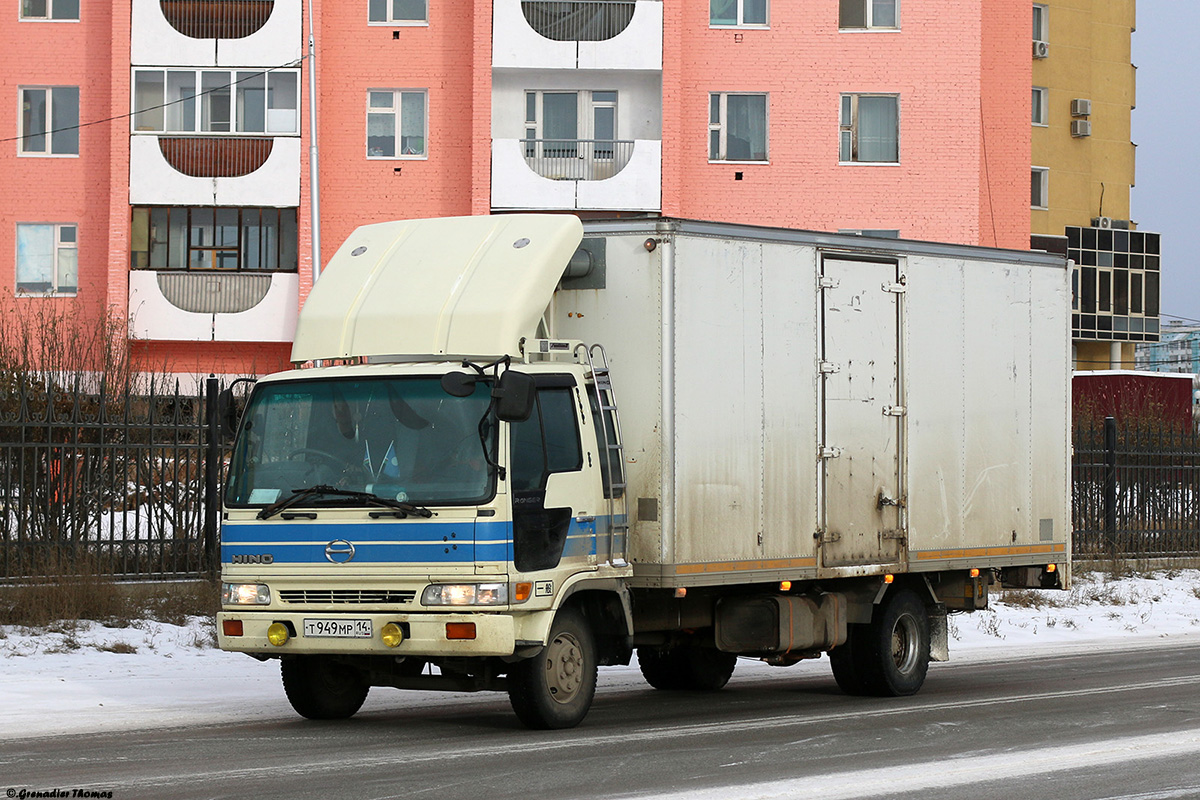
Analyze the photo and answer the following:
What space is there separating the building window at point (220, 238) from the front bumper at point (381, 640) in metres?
29.3

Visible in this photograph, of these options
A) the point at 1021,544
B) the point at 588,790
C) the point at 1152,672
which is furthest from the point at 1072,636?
the point at 588,790

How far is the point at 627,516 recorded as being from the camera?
11578mm

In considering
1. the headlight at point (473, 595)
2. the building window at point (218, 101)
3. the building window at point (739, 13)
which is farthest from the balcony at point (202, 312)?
the headlight at point (473, 595)

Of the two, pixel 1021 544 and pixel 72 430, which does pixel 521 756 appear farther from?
pixel 72 430

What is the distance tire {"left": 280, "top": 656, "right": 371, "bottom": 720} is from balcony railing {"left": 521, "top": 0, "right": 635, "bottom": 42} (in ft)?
93.5

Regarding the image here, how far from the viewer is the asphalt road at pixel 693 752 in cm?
888

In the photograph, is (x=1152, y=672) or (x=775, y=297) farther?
(x=1152, y=672)

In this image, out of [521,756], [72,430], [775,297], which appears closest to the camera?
[521,756]

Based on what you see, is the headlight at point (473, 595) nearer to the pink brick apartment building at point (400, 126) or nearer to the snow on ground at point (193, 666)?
the snow on ground at point (193, 666)

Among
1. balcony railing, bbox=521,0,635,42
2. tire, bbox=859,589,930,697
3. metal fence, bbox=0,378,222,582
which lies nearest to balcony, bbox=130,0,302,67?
balcony railing, bbox=521,0,635,42

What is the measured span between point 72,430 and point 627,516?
23.1 feet

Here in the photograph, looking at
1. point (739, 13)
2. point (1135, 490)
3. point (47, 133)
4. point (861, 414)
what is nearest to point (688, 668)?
point (861, 414)

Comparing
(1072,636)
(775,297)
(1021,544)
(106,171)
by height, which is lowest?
(1072,636)

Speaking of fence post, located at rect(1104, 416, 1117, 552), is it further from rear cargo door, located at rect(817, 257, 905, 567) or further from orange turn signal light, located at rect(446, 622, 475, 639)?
orange turn signal light, located at rect(446, 622, 475, 639)
